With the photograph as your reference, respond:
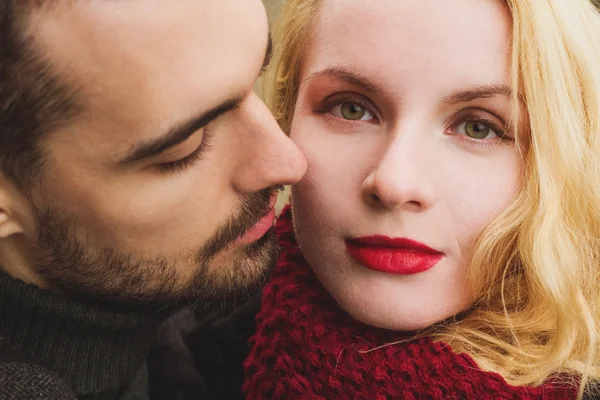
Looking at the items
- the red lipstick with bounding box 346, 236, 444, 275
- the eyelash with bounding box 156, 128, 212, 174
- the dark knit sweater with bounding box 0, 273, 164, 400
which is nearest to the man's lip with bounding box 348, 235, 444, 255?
the red lipstick with bounding box 346, 236, 444, 275

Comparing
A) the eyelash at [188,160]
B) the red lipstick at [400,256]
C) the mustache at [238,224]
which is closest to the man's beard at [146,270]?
the mustache at [238,224]

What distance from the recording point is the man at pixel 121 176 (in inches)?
31.9

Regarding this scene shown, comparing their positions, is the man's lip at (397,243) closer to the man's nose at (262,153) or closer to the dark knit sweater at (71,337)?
the man's nose at (262,153)

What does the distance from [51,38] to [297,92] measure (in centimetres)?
39

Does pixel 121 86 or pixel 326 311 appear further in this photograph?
pixel 326 311

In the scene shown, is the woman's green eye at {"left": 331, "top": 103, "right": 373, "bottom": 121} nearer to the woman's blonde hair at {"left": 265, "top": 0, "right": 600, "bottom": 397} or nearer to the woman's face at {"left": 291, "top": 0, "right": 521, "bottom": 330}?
the woman's face at {"left": 291, "top": 0, "right": 521, "bottom": 330}

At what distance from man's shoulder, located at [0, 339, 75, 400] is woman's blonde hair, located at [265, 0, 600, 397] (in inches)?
18.9

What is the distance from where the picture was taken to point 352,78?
0.89 metres

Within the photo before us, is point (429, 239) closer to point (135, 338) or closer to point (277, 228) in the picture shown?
point (277, 228)

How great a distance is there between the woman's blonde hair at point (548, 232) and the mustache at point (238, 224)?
0.31 metres

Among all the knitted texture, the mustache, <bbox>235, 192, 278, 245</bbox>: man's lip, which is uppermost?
the mustache

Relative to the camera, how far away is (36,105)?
2.71 ft

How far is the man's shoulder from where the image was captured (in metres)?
0.78

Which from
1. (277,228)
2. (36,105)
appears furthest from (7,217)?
(277,228)
